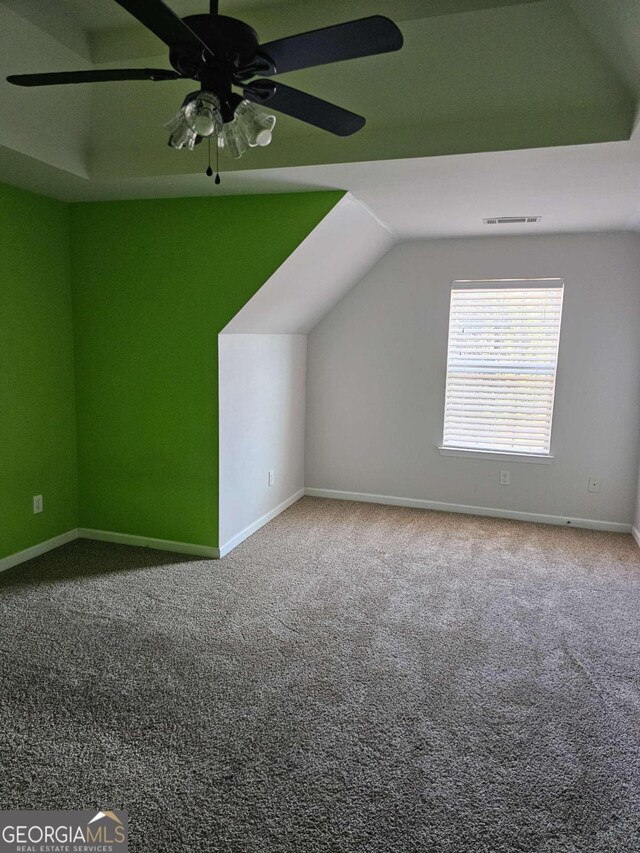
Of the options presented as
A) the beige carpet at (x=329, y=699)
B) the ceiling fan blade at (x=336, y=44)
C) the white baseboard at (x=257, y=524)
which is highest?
the ceiling fan blade at (x=336, y=44)

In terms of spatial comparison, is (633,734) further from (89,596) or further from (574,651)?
(89,596)

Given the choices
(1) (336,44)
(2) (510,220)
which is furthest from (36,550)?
(2) (510,220)

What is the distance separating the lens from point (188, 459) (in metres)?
3.56

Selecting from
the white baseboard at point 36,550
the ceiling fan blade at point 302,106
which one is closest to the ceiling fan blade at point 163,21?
the ceiling fan blade at point 302,106

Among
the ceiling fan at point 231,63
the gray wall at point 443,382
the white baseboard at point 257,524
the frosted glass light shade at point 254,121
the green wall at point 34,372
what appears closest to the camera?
the ceiling fan at point 231,63

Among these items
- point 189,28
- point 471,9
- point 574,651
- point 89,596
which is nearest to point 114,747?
point 89,596

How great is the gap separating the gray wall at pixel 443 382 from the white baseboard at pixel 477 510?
0.04m

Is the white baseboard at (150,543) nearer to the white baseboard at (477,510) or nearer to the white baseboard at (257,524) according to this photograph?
the white baseboard at (257,524)

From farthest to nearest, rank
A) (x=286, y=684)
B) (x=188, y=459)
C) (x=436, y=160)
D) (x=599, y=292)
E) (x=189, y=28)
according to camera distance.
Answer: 1. (x=599, y=292)
2. (x=188, y=459)
3. (x=436, y=160)
4. (x=286, y=684)
5. (x=189, y=28)

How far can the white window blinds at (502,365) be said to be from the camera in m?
4.18

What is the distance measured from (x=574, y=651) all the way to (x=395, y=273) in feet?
10.1

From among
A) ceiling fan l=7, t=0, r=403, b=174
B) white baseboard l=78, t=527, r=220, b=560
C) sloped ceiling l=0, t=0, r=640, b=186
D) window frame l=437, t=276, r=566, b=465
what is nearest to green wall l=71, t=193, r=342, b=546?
white baseboard l=78, t=527, r=220, b=560

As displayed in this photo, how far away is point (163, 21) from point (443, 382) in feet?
11.6

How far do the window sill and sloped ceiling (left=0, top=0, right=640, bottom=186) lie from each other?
2.59 m
